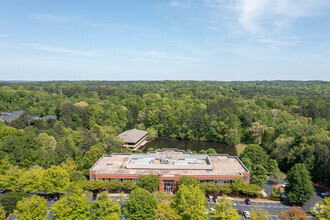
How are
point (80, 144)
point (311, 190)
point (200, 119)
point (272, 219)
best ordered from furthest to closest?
point (200, 119) → point (80, 144) → point (311, 190) → point (272, 219)

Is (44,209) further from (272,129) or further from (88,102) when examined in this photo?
(88,102)

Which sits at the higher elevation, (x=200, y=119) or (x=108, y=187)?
(x=200, y=119)

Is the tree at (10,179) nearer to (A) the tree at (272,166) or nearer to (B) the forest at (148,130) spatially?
(B) the forest at (148,130)

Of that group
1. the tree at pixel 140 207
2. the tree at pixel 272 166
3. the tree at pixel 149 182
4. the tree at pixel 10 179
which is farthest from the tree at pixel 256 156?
the tree at pixel 10 179

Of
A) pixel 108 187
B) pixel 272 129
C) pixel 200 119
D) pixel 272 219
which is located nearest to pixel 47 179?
pixel 108 187

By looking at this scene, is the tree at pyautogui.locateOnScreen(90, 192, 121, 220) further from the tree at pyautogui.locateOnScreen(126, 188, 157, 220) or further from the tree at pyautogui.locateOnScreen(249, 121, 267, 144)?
the tree at pyautogui.locateOnScreen(249, 121, 267, 144)

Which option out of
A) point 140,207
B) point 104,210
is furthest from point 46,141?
point 140,207

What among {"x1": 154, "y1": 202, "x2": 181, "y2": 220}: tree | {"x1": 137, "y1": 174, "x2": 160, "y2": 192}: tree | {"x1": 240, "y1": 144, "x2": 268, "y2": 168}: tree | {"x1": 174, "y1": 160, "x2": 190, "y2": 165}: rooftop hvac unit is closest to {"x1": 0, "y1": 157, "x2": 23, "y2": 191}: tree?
{"x1": 137, "y1": 174, "x2": 160, "y2": 192}: tree

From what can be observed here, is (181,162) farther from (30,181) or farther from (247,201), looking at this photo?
(30,181)
